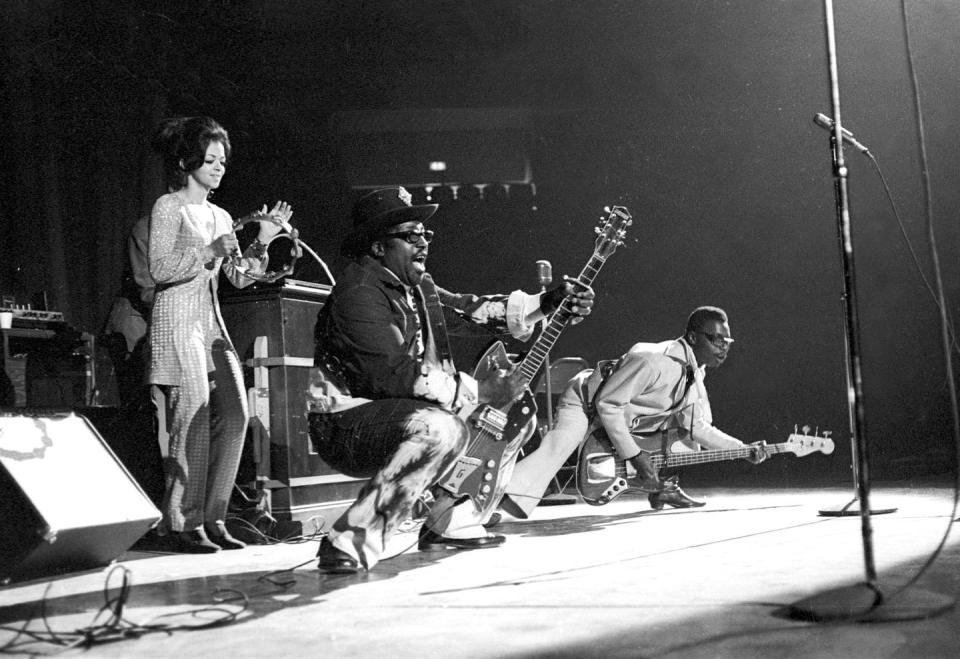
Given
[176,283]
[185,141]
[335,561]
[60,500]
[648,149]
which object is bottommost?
[335,561]

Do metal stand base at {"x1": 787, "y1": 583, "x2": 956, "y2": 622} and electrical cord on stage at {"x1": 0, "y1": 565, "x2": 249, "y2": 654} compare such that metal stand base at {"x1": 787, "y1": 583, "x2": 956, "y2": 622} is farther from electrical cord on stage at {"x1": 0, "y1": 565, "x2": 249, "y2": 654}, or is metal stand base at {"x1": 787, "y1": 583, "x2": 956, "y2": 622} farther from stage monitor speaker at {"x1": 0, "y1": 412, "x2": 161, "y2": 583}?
stage monitor speaker at {"x1": 0, "y1": 412, "x2": 161, "y2": 583}

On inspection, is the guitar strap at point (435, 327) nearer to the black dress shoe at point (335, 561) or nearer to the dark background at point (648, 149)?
the black dress shoe at point (335, 561)

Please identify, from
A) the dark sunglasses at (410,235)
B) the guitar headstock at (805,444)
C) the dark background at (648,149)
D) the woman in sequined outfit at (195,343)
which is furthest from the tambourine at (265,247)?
the guitar headstock at (805,444)

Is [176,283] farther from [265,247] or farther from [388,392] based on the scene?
[388,392]

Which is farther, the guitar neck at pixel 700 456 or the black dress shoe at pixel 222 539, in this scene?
the guitar neck at pixel 700 456

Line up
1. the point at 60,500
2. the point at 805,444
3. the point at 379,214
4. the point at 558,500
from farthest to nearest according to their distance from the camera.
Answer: the point at 558,500, the point at 805,444, the point at 379,214, the point at 60,500

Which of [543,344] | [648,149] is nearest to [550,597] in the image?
[543,344]

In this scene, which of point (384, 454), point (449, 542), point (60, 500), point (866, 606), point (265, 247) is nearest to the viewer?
point (866, 606)

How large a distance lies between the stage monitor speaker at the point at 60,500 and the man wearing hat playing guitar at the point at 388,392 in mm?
727

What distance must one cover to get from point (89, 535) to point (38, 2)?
417cm

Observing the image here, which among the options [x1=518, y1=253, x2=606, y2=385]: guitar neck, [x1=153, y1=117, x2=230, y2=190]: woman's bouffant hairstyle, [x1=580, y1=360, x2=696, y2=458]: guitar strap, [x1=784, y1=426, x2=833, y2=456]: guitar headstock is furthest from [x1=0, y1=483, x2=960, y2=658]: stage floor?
[x1=153, y1=117, x2=230, y2=190]: woman's bouffant hairstyle

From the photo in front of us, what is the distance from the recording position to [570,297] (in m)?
3.92

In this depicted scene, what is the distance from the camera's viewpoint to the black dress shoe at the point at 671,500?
525 centimetres

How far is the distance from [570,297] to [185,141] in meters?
1.79
